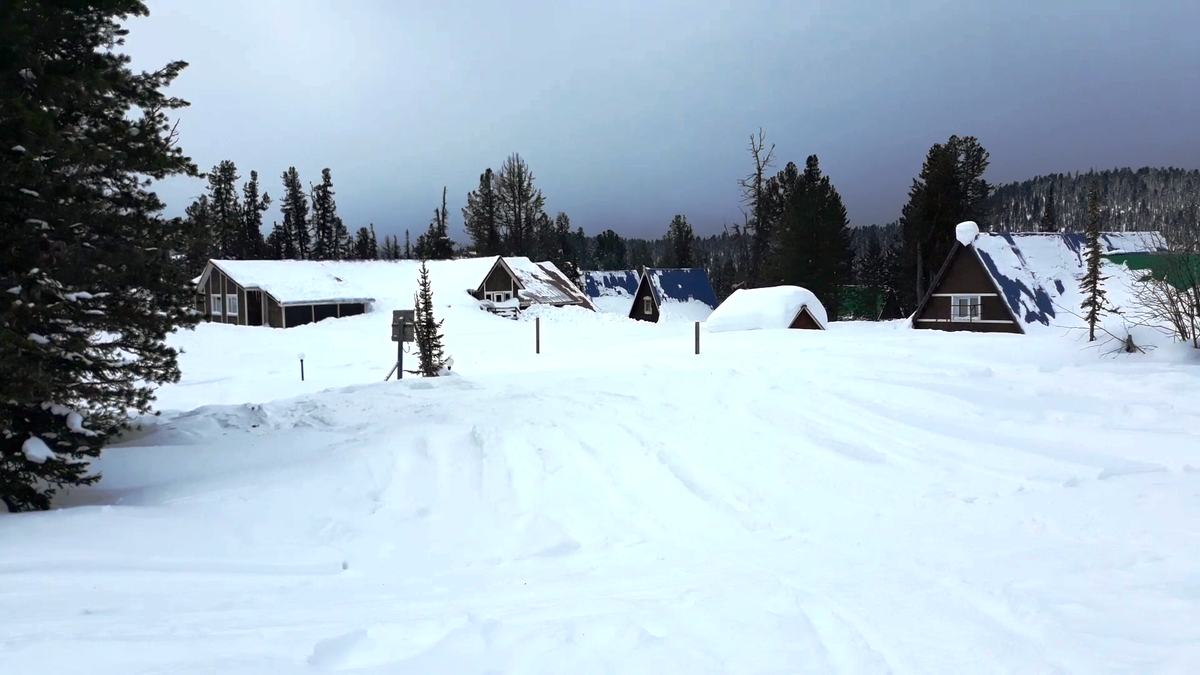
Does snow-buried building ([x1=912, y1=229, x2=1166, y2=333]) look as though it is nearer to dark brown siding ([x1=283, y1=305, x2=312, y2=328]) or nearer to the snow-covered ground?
the snow-covered ground

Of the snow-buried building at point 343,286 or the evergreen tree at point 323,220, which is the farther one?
the evergreen tree at point 323,220

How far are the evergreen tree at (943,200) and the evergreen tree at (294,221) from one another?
65334 mm

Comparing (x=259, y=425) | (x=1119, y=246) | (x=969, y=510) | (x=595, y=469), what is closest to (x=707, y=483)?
(x=595, y=469)

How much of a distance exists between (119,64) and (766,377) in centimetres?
985

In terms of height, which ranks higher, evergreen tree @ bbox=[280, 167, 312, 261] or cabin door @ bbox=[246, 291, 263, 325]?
evergreen tree @ bbox=[280, 167, 312, 261]

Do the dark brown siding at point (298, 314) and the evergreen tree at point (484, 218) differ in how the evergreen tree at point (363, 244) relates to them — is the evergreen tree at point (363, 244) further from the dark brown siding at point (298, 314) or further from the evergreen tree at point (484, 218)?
the dark brown siding at point (298, 314)

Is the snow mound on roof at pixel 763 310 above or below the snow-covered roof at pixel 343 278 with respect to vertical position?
below

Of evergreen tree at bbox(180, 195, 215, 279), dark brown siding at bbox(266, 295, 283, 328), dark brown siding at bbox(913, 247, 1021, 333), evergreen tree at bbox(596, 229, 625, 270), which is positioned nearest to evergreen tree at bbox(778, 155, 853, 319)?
dark brown siding at bbox(913, 247, 1021, 333)

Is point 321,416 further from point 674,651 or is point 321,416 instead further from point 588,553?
point 674,651

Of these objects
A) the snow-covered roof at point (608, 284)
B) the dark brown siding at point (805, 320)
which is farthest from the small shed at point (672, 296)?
the dark brown siding at point (805, 320)

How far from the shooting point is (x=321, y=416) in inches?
375

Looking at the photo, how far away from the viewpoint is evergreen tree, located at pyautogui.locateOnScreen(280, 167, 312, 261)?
77.1 meters

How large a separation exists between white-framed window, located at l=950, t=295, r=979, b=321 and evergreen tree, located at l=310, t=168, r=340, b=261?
70.6 metres

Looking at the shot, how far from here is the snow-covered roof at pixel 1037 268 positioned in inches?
935
